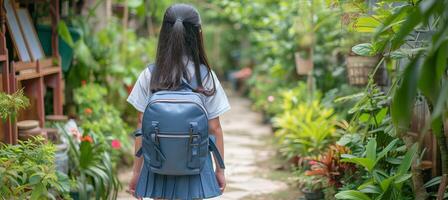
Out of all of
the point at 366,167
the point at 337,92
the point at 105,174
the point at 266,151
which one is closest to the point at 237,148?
the point at 266,151

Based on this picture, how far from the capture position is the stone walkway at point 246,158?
16.4ft

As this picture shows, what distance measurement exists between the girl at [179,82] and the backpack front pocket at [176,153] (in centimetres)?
11

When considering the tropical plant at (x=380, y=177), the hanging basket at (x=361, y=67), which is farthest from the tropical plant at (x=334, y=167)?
the hanging basket at (x=361, y=67)

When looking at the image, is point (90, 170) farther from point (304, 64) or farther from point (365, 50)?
point (304, 64)

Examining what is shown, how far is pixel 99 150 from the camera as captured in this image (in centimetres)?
432

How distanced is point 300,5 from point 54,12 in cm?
272

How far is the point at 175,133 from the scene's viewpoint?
257 cm

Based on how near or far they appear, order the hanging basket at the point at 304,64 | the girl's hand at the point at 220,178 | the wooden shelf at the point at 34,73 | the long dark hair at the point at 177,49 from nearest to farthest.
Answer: the long dark hair at the point at 177,49
the girl's hand at the point at 220,178
the wooden shelf at the point at 34,73
the hanging basket at the point at 304,64

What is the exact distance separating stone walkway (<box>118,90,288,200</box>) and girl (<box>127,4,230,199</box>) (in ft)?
6.27

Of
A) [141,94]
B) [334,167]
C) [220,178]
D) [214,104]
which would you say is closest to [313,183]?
[334,167]

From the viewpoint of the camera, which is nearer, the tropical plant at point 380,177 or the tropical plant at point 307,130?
the tropical plant at point 380,177

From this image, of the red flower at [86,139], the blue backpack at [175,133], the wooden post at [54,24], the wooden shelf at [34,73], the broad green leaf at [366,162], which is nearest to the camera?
the blue backpack at [175,133]

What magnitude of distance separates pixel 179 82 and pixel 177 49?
0.52 feet

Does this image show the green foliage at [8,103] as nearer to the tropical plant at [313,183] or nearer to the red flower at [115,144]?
the red flower at [115,144]
